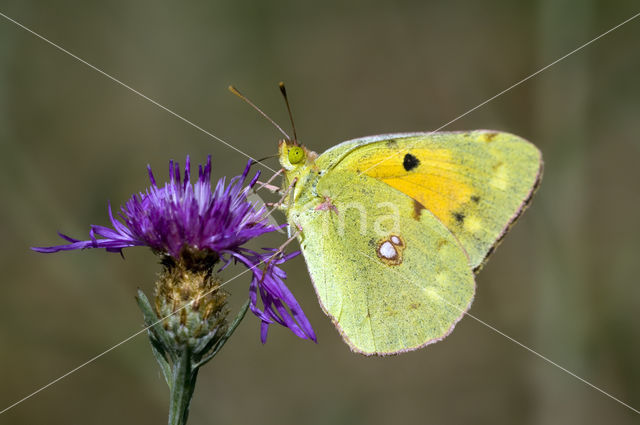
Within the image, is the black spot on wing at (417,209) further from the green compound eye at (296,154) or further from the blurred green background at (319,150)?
the blurred green background at (319,150)

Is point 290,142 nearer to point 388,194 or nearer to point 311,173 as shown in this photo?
point 311,173

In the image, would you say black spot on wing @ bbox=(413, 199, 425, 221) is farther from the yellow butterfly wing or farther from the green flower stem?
the green flower stem

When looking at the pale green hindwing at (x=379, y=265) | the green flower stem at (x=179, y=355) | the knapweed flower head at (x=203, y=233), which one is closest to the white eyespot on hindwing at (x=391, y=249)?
the pale green hindwing at (x=379, y=265)

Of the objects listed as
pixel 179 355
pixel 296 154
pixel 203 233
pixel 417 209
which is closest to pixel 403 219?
pixel 417 209

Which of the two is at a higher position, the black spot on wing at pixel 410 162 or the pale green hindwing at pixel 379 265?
the black spot on wing at pixel 410 162

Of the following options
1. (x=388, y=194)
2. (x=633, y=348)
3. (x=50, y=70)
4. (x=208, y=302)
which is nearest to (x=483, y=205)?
(x=388, y=194)

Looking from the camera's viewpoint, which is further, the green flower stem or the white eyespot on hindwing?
the white eyespot on hindwing

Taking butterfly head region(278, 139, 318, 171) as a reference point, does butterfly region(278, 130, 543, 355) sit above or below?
below

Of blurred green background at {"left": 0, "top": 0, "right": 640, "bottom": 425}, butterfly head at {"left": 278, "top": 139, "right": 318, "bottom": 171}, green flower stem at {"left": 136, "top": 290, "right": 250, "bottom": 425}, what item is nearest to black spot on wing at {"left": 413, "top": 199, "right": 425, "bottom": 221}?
butterfly head at {"left": 278, "top": 139, "right": 318, "bottom": 171}

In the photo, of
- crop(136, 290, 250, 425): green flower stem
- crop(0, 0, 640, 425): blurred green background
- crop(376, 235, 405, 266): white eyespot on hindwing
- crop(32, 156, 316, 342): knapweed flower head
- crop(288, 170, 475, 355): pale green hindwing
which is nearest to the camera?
crop(136, 290, 250, 425): green flower stem
